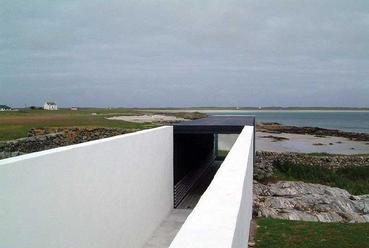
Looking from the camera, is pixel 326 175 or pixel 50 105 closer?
pixel 326 175

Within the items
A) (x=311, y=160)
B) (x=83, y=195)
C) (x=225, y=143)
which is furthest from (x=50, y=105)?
(x=83, y=195)

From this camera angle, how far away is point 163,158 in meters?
11.6

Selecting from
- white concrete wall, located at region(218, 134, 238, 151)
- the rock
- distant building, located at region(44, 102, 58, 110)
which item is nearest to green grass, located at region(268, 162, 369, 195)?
the rock

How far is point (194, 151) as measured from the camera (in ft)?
61.4

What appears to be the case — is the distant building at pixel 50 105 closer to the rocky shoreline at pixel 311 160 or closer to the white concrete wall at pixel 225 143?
the white concrete wall at pixel 225 143

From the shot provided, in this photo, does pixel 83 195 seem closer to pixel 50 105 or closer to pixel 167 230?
pixel 167 230

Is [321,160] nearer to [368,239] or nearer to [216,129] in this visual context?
[216,129]

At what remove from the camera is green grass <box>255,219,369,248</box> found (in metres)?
8.28

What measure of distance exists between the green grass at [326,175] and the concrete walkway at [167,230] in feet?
26.8

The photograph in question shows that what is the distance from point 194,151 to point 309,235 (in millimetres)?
10103

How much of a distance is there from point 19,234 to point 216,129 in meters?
9.90

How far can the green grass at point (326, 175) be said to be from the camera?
2037cm

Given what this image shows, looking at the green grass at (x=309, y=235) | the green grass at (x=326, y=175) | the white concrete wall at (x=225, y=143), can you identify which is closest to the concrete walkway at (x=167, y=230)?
the green grass at (x=309, y=235)

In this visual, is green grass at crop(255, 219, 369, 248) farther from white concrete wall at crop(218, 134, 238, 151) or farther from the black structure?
white concrete wall at crop(218, 134, 238, 151)
